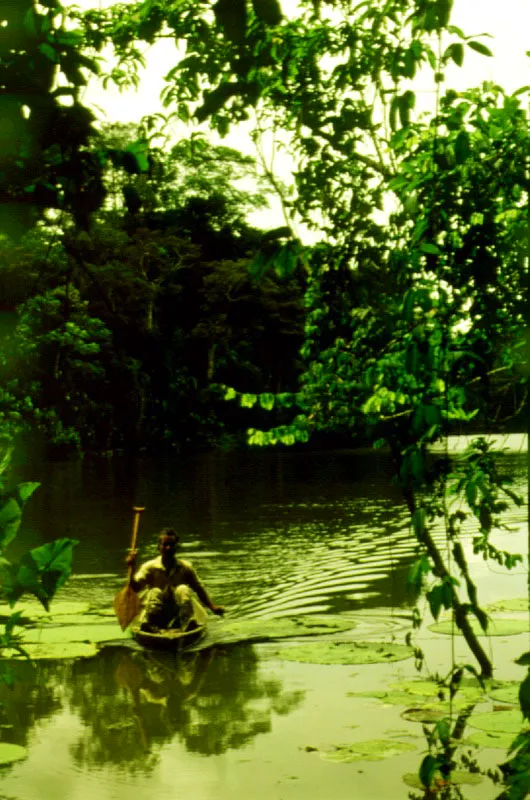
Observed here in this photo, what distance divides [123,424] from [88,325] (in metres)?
10.5

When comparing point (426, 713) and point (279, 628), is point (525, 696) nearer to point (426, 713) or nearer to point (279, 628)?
point (426, 713)

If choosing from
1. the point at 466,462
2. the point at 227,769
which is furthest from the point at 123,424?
the point at 466,462

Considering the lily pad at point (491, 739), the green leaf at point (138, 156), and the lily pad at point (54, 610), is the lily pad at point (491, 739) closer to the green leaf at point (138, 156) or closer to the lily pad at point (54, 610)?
the green leaf at point (138, 156)

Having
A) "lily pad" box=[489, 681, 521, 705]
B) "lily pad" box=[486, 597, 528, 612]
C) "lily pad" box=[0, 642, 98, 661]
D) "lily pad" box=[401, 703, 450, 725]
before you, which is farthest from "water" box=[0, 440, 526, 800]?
"lily pad" box=[486, 597, 528, 612]

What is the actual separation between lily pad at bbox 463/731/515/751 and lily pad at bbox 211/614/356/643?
6008 mm

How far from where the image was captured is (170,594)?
14938 mm

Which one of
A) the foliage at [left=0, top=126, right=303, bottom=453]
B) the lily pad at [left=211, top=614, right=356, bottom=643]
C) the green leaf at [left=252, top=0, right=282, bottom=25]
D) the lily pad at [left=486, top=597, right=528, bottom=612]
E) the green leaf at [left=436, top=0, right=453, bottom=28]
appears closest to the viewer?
the green leaf at [left=252, top=0, right=282, bottom=25]

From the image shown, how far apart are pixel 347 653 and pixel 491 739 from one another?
178 inches

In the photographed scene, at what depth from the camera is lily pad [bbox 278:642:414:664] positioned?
13414 mm

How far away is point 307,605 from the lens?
1864 centimetres

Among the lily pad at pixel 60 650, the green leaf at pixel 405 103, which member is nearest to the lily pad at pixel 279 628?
the lily pad at pixel 60 650

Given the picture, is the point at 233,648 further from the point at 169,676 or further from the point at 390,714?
the point at 390,714

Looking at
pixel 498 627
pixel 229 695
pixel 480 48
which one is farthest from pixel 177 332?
pixel 480 48

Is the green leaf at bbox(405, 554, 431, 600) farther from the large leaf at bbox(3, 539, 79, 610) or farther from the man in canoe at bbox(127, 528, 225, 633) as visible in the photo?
the man in canoe at bbox(127, 528, 225, 633)
